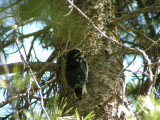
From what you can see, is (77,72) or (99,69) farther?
(77,72)

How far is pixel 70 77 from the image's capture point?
2340mm

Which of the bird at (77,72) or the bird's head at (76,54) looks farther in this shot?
the bird's head at (76,54)

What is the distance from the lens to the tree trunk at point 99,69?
2092 millimetres

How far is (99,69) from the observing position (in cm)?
229

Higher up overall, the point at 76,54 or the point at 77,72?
the point at 76,54

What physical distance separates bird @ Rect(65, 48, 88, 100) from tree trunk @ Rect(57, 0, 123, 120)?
6 centimetres

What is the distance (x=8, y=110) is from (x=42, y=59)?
102cm

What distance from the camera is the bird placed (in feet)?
7.20

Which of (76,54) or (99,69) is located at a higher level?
(76,54)

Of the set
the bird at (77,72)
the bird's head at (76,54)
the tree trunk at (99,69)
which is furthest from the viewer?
the bird's head at (76,54)

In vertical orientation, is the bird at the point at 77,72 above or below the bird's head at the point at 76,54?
below

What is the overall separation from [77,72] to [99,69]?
300 mm

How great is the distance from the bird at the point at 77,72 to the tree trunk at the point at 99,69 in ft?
0.19

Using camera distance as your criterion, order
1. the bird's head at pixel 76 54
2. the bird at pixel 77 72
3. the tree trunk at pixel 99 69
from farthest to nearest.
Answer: the bird's head at pixel 76 54 < the bird at pixel 77 72 < the tree trunk at pixel 99 69
